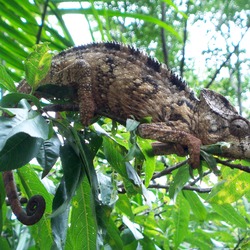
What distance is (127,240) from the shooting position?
1520mm

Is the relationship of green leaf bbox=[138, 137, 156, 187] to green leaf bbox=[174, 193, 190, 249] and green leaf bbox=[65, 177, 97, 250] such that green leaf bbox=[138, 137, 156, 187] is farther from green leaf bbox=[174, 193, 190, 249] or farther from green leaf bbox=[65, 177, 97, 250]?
green leaf bbox=[174, 193, 190, 249]

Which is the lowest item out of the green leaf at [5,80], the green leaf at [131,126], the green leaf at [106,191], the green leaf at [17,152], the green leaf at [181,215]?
the green leaf at [181,215]

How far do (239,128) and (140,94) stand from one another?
0.35 meters

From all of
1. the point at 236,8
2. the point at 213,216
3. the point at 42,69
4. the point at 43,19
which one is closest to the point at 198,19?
the point at 236,8

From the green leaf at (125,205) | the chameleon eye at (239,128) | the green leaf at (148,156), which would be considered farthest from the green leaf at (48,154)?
the chameleon eye at (239,128)

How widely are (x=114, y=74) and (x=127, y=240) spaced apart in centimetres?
57

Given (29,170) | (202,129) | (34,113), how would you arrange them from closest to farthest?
(34,113) → (29,170) → (202,129)

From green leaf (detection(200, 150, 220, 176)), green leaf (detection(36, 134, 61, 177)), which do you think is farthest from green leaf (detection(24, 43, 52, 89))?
green leaf (detection(200, 150, 220, 176))

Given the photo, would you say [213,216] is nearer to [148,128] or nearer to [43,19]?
[148,128]

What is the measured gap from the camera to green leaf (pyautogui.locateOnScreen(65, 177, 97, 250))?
4.08ft

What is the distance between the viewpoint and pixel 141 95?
169cm

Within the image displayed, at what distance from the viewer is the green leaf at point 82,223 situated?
1244 mm

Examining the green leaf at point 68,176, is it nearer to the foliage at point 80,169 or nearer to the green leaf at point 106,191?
the foliage at point 80,169

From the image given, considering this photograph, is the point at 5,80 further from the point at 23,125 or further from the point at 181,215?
the point at 181,215
